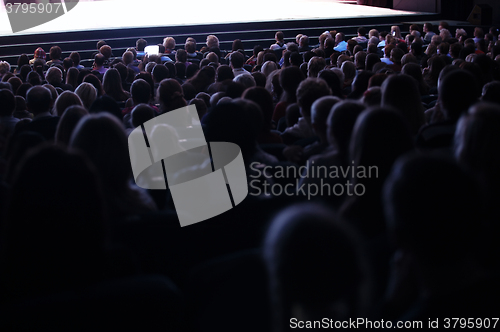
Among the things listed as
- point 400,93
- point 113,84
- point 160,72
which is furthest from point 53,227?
point 160,72

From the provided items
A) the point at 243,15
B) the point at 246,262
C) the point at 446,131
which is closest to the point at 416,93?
the point at 446,131

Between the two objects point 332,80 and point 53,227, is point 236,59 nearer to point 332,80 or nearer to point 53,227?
point 332,80

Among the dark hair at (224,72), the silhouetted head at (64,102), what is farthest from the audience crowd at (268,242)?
the dark hair at (224,72)

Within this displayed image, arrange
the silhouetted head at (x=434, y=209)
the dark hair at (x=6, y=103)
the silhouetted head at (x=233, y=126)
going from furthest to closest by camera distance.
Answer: the dark hair at (x=6, y=103) → the silhouetted head at (x=233, y=126) → the silhouetted head at (x=434, y=209)

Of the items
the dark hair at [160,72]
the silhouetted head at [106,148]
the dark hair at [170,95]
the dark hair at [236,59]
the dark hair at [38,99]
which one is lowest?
the dark hair at [236,59]

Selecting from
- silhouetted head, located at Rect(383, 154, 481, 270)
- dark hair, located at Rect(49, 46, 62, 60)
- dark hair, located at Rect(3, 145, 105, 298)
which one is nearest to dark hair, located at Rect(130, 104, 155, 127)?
dark hair, located at Rect(3, 145, 105, 298)

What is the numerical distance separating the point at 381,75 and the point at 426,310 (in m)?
3.29

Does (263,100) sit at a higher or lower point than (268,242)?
lower

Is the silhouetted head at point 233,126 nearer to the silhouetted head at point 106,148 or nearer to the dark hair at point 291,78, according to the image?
the silhouetted head at point 106,148

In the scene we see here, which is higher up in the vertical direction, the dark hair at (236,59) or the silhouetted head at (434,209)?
the silhouetted head at (434,209)

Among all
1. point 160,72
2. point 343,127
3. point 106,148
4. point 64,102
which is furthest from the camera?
point 160,72

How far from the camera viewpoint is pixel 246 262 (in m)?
1.25

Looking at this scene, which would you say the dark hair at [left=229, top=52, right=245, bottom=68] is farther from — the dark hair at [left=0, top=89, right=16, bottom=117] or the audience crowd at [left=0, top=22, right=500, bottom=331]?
the audience crowd at [left=0, top=22, right=500, bottom=331]

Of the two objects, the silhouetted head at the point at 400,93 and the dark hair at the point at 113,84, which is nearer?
the silhouetted head at the point at 400,93
